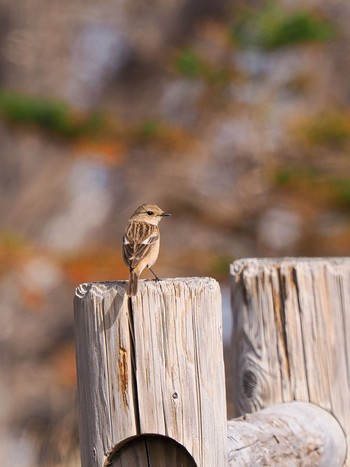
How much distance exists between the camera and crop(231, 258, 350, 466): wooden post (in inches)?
Result: 121

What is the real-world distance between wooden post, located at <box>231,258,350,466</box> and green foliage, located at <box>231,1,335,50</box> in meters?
8.60

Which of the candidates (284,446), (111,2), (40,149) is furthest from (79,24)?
(284,446)

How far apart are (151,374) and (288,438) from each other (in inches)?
26.7

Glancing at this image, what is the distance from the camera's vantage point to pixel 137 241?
3270 mm

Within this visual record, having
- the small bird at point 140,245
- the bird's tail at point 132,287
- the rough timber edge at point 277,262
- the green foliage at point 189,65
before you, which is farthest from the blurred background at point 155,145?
the bird's tail at point 132,287

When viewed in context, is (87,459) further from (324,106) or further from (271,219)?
(324,106)

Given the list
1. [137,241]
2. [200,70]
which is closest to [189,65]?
[200,70]

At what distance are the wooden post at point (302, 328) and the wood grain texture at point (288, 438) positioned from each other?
0.08 m

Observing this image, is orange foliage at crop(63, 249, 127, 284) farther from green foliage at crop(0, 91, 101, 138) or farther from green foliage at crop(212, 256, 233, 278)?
green foliage at crop(0, 91, 101, 138)

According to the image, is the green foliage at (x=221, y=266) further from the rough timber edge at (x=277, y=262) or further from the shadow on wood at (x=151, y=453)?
the shadow on wood at (x=151, y=453)

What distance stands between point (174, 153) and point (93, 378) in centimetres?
964

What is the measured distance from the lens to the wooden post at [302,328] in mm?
3062

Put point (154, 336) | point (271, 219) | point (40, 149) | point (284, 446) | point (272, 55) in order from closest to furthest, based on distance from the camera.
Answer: point (154, 336)
point (284, 446)
point (271, 219)
point (272, 55)
point (40, 149)

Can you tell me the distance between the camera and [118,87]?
42.2 ft
